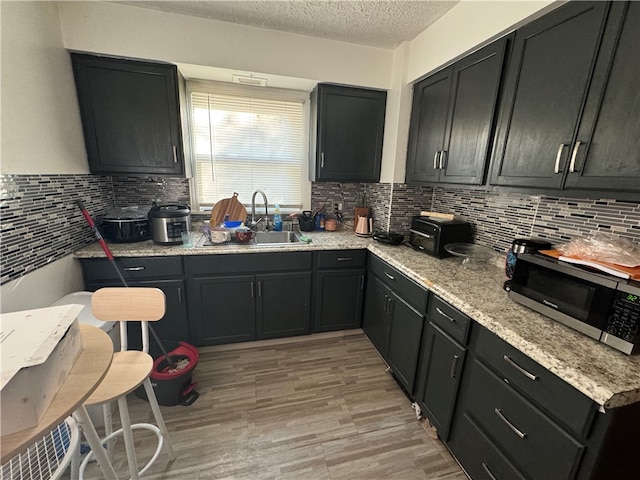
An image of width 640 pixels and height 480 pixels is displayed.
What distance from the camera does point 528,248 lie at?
1.41 meters

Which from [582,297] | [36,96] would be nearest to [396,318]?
[582,297]

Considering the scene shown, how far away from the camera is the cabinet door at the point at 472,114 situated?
4.91 ft

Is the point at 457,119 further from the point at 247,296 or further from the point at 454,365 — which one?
the point at 247,296

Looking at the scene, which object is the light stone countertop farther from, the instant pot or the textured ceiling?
the textured ceiling

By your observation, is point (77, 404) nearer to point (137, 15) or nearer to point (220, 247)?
point (220, 247)

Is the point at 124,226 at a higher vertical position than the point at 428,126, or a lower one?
lower

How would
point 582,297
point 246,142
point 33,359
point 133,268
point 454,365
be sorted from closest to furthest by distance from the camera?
point 33,359
point 582,297
point 454,365
point 133,268
point 246,142

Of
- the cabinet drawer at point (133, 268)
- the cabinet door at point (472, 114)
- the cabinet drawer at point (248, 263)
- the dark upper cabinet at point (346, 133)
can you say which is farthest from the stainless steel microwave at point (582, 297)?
the cabinet drawer at point (133, 268)

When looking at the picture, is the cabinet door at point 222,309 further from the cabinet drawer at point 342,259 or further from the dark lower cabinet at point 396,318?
the dark lower cabinet at point 396,318

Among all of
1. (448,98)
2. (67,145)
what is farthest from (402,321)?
(67,145)

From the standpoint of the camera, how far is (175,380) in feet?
5.43

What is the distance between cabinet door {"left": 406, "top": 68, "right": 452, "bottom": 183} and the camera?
1.88 meters

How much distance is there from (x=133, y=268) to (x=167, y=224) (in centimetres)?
38

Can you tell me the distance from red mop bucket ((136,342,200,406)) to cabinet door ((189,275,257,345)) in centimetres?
27
